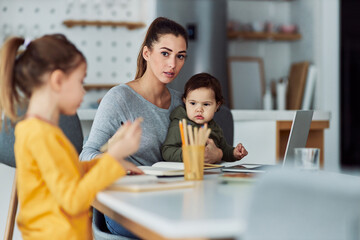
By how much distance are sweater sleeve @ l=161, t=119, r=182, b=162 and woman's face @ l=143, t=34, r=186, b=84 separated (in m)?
0.20

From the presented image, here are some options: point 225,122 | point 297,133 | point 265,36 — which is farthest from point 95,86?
point 297,133

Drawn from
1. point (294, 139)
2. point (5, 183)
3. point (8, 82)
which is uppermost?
point (8, 82)

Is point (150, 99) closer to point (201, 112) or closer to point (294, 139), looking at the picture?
point (201, 112)

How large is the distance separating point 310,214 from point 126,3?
4.19 m

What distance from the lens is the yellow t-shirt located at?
1052mm

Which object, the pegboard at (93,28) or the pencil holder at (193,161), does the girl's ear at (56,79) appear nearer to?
the pencil holder at (193,161)

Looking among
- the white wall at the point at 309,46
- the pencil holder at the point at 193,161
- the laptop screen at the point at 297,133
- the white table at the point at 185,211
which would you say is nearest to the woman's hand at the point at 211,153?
the laptop screen at the point at 297,133

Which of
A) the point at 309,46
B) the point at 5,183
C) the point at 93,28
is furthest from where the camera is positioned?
the point at 309,46

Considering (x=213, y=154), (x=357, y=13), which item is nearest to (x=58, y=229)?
(x=213, y=154)

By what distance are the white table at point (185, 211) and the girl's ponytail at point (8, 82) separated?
32 cm

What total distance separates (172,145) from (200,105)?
228 millimetres

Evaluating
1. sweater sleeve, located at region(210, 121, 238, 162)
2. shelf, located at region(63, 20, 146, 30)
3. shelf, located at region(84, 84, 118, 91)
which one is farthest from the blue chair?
shelf, located at region(63, 20, 146, 30)

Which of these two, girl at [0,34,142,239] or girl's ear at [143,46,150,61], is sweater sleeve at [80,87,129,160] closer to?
girl's ear at [143,46,150,61]

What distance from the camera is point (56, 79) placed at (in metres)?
1.19
